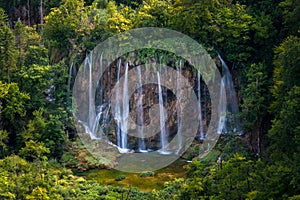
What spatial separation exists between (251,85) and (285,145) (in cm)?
430

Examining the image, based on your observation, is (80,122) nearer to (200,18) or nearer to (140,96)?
(140,96)

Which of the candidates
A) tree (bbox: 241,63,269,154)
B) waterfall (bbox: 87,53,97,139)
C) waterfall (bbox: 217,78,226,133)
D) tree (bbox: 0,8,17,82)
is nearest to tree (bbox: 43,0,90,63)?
waterfall (bbox: 87,53,97,139)

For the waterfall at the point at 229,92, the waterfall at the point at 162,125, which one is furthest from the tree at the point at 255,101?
the waterfall at the point at 162,125

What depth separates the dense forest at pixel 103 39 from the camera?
49.3ft

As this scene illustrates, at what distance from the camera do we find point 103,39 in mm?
21469

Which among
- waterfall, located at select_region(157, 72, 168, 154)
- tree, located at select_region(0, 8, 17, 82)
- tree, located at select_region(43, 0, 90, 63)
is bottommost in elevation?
waterfall, located at select_region(157, 72, 168, 154)

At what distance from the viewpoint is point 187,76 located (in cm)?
2038

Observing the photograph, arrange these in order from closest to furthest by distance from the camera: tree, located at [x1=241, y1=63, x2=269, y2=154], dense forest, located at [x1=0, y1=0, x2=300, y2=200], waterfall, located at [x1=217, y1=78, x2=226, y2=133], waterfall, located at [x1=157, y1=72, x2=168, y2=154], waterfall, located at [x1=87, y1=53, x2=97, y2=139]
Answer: dense forest, located at [x1=0, y1=0, x2=300, y2=200] < tree, located at [x1=241, y1=63, x2=269, y2=154] < waterfall, located at [x1=217, y1=78, x2=226, y2=133] < waterfall, located at [x1=157, y1=72, x2=168, y2=154] < waterfall, located at [x1=87, y1=53, x2=97, y2=139]

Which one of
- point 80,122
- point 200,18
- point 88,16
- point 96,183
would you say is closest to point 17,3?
point 88,16

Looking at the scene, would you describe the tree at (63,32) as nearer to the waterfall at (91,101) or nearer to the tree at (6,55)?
the waterfall at (91,101)

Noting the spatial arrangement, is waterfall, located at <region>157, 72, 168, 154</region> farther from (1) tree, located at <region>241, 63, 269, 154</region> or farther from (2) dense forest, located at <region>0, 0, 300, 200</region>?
(1) tree, located at <region>241, 63, 269, 154</region>

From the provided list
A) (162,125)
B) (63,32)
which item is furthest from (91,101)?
(63,32)

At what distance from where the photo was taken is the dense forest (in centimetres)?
1502

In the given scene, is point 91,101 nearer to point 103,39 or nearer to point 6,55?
point 103,39
